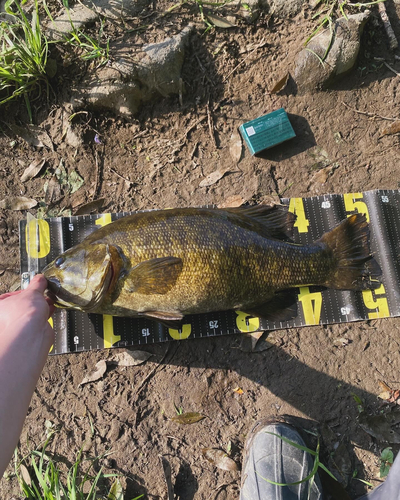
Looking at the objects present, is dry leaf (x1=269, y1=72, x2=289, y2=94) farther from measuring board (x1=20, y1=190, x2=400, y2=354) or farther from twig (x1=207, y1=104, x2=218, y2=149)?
measuring board (x1=20, y1=190, x2=400, y2=354)

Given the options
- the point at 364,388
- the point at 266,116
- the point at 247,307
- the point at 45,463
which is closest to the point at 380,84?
the point at 266,116

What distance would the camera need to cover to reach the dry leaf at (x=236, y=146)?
166 inches

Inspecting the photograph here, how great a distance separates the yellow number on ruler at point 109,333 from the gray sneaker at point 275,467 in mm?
1763

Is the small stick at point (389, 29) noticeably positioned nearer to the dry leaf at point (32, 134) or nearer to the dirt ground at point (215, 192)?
the dirt ground at point (215, 192)

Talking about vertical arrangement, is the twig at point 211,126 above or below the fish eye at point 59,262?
above

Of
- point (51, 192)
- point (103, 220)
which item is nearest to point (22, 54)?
point (51, 192)

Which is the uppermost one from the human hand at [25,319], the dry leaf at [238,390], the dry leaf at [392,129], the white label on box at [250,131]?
the white label on box at [250,131]

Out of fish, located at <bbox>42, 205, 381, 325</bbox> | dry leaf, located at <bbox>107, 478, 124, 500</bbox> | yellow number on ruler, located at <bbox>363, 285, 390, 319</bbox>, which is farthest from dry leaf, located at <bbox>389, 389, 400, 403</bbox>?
dry leaf, located at <bbox>107, 478, 124, 500</bbox>

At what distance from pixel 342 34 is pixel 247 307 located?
11.1ft

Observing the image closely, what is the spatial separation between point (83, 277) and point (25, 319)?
776mm

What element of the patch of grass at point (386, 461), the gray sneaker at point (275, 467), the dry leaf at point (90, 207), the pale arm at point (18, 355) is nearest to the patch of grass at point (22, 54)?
the dry leaf at point (90, 207)

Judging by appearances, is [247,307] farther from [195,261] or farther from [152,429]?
[152,429]

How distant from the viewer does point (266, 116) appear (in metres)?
4.19

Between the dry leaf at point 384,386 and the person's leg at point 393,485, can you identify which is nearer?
the person's leg at point 393,485
